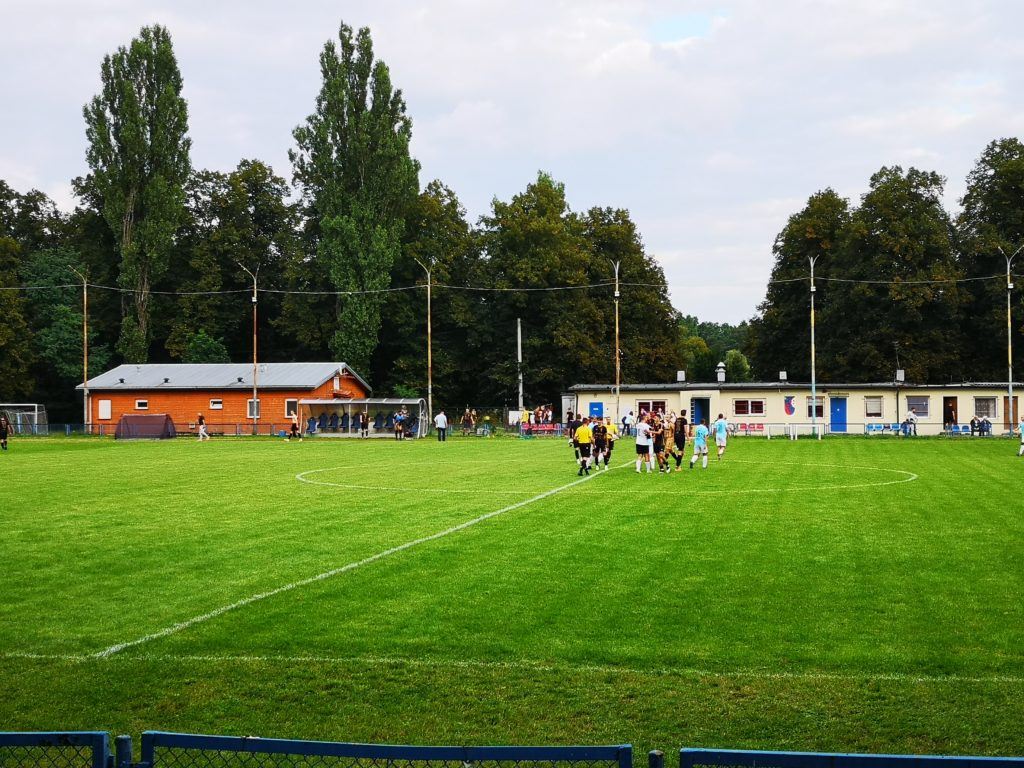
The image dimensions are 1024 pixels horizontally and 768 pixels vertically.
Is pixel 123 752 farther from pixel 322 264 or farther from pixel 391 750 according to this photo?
pixel 322 264

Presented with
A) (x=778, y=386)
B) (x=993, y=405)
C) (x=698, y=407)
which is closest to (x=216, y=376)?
(x=698, y=407)

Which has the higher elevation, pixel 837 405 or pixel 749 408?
pixel 837 405

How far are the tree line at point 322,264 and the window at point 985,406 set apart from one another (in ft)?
77.3

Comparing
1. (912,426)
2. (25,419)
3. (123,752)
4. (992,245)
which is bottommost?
(912,426)

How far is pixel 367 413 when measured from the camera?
61.8 m

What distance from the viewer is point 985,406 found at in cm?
6041

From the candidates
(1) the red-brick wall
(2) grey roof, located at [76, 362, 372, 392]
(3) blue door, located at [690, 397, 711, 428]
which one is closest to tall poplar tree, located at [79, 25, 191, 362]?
(2) grey roof, located at [76, 362, 372, 392]

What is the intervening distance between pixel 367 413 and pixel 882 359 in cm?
3612

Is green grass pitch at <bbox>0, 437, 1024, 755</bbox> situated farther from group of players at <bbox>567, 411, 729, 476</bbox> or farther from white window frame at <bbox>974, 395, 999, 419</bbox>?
white window frame at <bbox>974, 395, 999, 419</bbox>

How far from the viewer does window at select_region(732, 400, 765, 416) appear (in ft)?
204

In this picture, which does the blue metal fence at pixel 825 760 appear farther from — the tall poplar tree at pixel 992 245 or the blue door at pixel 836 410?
the tall poplar tree at pixel 992 245

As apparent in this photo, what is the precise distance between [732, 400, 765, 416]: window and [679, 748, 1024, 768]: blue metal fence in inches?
2370

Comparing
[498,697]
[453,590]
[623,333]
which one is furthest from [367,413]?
[498,697]

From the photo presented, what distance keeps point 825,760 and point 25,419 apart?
70.2m
